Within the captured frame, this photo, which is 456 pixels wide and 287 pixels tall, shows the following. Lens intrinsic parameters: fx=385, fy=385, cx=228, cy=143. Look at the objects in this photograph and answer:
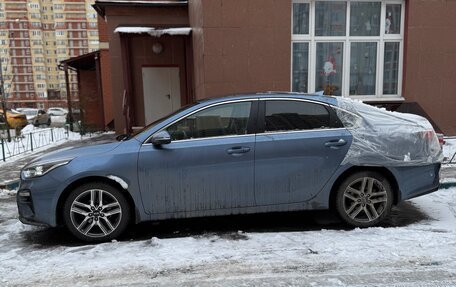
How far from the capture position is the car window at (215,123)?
4422mm

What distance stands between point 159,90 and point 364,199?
34.0ft

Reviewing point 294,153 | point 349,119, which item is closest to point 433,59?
point 349,119

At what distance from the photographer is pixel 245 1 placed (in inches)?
346

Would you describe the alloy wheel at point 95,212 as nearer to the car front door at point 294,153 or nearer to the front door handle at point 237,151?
the front door handle at point 237,151

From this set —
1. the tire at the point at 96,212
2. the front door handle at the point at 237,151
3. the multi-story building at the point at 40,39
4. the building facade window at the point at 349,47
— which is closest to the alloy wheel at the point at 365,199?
the front door handle at the point at 237,151

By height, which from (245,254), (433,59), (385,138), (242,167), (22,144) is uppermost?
(433,59)

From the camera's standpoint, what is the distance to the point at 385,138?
4586 mm

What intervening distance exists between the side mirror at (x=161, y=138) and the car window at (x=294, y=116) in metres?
1.14

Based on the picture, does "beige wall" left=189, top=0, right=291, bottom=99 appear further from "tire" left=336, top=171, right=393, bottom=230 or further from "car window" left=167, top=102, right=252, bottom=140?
"tire" left=336, top=171, right=393, bottom=230

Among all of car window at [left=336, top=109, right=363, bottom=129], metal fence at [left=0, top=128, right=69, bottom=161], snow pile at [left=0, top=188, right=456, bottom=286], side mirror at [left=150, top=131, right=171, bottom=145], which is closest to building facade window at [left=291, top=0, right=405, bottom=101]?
car window at [left=336, top=109, right=363, bottom=129]

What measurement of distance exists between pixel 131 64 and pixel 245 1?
5.87 m

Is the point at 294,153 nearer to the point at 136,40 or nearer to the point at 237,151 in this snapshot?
the point at 237,151

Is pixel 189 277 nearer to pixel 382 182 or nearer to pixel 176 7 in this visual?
pixel 382 182

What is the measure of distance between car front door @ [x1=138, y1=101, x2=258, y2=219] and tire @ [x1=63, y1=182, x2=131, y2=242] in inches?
11.9
